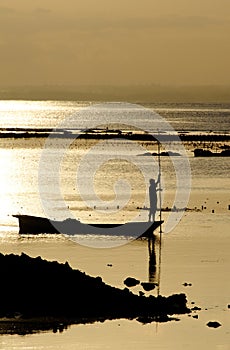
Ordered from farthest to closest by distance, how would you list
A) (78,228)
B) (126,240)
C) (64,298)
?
(78,228) < (126,240) < (64,298)

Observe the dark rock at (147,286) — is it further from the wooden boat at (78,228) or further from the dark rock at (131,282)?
the wooden boat at (78,228)

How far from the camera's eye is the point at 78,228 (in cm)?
3528

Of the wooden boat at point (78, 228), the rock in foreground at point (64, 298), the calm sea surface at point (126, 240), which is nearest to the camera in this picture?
the calm sea surface at point (126, 240)

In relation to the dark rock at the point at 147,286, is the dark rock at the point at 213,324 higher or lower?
lower

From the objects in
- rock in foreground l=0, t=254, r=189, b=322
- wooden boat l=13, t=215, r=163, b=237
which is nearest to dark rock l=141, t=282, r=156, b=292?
rock in foreground l=0, t=254, r=189, b=322

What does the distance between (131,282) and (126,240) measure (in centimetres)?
910

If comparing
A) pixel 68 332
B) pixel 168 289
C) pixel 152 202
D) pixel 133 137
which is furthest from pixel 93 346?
pixel 133 137

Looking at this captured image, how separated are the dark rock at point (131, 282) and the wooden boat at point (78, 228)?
924cm

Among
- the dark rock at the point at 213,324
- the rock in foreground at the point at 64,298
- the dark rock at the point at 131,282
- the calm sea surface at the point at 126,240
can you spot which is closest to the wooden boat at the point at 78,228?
the calm sea surface at the point at 126,240

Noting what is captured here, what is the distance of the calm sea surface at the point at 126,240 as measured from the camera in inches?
829

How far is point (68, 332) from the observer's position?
21125 mm

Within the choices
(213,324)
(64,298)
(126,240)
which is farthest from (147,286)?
(126,240)

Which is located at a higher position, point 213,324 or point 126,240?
point 126,240

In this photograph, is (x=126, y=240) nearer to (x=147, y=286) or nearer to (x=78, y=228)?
(x=78, y=228)
